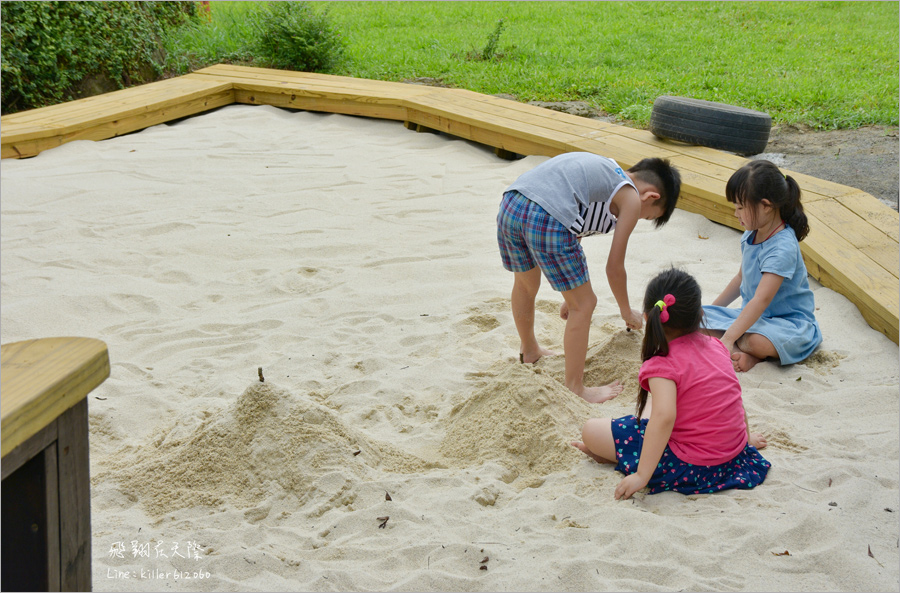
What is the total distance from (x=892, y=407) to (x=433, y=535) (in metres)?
1.93

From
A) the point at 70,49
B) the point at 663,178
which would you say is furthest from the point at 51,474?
the point at 70,49

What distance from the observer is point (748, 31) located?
1005 cm

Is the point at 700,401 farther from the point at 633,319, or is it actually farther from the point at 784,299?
the point at 784,299

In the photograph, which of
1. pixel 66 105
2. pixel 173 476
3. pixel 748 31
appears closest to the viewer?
pixel 173 476

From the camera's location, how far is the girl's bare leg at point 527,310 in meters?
3.21

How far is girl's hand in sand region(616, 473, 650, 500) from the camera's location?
92.1 inches

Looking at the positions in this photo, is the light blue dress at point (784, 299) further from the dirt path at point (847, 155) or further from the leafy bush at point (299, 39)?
the leafy bush at point (299, 39)

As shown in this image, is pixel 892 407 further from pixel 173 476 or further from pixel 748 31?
pixel 748 31

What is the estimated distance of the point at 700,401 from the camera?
7.76ft

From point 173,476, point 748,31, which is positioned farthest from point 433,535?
point 748,31

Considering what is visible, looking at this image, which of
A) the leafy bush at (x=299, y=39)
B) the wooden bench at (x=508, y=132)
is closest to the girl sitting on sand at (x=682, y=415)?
the wooden bench at (x=508, y=132)

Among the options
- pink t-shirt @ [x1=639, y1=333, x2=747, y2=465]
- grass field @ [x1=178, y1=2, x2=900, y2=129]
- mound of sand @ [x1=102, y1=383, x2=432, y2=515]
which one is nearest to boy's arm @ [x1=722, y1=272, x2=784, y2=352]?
pink t-shirt @ [x1=639, y1=333, x2=747, y2=465]

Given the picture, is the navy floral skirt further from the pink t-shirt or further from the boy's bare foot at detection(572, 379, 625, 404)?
the boy's bare foot at detection(572, 379, 625, 404)

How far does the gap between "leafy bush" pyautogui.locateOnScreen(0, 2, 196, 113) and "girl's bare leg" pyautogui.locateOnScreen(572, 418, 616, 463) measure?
23.0 ft
